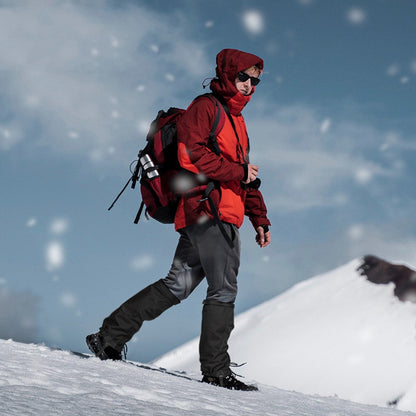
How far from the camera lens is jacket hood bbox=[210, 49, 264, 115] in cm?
410

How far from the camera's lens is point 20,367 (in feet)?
9.93

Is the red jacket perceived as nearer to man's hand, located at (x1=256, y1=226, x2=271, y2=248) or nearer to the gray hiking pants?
the gray hiking pants

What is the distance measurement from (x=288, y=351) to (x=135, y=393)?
28856mm

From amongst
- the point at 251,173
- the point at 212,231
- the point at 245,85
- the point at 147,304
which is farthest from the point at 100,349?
the point at 245,85

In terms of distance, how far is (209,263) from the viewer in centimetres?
396

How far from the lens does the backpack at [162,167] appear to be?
13.2 ft

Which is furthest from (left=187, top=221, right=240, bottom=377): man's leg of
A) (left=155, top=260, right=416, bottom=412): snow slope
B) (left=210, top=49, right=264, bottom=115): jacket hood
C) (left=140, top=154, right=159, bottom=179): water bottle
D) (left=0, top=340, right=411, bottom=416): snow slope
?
(left=155, top=260, right=416, bottom=412): snow slope

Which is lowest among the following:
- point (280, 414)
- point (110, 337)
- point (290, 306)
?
point (280, 414)

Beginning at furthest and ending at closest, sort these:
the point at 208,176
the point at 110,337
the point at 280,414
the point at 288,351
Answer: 1. the point at 288,351
2. the point at 110,337
3. the point at 208,176
4. the point at 280,414

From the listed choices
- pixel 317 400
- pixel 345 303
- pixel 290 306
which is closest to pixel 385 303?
pixel 345 303

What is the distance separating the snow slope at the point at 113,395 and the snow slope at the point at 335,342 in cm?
2252

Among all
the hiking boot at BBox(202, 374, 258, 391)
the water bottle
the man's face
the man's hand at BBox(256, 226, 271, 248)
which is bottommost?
the hiking boot at BBox(202, 374, 258, 391)

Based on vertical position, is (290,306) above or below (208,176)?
above

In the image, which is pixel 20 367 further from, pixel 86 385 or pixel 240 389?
pixel 240 389
